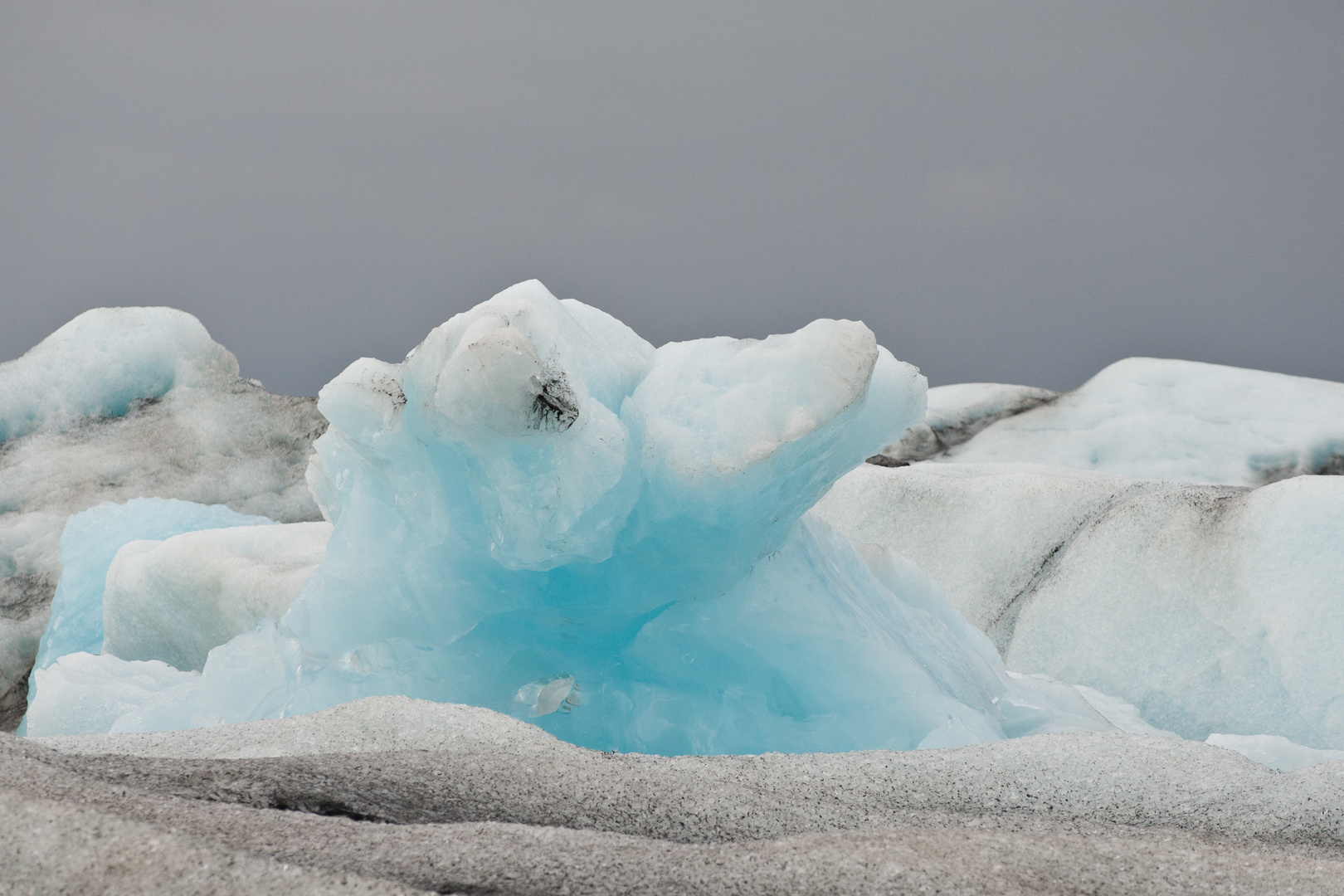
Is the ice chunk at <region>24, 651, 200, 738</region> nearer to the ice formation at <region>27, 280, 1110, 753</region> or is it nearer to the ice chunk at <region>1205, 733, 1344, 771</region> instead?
the ice formation at <region>27, 280, 1110, 753</region>

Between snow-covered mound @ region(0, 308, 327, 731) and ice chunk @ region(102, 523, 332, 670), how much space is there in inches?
63.7

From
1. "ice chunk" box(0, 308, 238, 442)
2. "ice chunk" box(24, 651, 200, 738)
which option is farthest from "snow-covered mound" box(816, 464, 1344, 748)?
"ice chunk" box(0, 308, 238, 442)

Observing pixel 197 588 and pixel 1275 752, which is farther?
pixel 197 588

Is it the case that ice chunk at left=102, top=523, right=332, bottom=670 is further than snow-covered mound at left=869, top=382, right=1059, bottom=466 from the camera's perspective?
No

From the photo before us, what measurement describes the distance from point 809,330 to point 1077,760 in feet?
4.02

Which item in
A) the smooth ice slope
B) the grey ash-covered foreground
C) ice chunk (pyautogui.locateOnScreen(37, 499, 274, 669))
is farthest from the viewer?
the smooth ice slope

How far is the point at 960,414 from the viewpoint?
9688 mm

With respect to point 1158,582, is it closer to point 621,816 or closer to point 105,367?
point 621,816

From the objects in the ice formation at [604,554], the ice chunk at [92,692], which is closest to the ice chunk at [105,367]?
the ice chunk at [92,692]

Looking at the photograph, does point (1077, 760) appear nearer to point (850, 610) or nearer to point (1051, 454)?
point (850, 610)

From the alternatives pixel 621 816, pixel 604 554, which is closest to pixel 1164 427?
pixel 604 554

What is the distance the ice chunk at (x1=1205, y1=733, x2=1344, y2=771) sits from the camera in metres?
3.44

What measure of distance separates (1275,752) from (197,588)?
13.5 feet

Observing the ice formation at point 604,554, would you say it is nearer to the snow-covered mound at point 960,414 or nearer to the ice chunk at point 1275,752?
the ice chunk at point 1275,752
